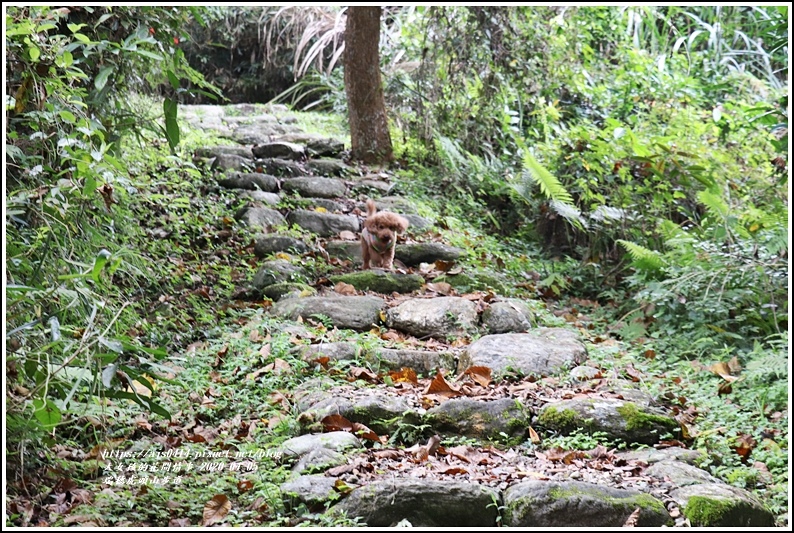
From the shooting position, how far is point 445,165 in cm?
855

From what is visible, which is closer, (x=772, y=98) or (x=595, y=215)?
(x=595, y=215)

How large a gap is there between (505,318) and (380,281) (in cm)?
109

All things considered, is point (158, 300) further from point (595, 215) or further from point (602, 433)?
point (595, 215)

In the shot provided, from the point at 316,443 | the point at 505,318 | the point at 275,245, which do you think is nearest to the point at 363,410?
the point at 316,443

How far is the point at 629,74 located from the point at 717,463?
6.89 m

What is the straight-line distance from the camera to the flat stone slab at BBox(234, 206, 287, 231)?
671 centimetres

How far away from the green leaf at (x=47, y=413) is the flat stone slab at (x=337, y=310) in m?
2.37

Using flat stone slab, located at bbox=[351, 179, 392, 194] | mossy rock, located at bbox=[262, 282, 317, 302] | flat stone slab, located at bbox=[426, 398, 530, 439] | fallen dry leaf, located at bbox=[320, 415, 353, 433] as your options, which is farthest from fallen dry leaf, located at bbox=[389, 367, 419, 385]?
flat stone slab, located at bbox=[351, 179, 392, 194]

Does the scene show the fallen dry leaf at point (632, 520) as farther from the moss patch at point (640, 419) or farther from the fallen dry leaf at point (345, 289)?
the fallen dry leaf at point (345, 289)

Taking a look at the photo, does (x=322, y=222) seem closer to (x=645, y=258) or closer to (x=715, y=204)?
(x=645, y=258)

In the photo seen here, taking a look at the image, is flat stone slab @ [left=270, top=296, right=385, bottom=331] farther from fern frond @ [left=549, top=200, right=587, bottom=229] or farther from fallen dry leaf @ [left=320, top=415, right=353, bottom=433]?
fern frond @ [left=549, top=200, right=587, bottom=229]

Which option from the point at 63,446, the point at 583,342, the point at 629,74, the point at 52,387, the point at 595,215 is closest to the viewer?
the point at 52,387

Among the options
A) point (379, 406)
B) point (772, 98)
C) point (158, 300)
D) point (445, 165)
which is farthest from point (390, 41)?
point (379, 406)

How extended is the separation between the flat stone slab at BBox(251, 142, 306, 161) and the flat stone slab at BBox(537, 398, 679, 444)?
589 cm
